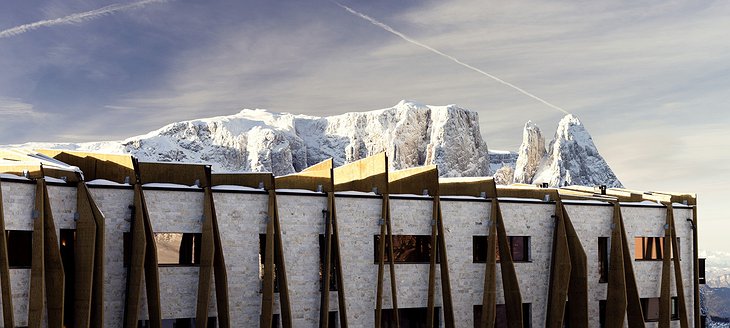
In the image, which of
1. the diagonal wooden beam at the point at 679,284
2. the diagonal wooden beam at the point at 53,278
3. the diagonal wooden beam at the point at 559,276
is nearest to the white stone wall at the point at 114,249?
the diagonal wooden beam at the point at 53,278

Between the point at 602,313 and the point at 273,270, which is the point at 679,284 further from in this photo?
the point at 273,270

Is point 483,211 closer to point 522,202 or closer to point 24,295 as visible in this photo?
point 522,202

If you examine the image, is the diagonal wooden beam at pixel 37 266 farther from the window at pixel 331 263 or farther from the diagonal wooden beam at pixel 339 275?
the diagonal wooden beam at pixel 339 275

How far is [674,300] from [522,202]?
1129 cm

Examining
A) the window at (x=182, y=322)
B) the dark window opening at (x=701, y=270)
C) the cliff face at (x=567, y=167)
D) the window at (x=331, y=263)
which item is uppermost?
the cliff face at (x=567, y=167)

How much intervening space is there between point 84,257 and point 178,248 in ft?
13.6

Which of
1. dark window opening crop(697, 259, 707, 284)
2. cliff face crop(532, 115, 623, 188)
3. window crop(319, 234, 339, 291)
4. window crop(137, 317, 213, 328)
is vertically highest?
cliff face crop(532, 115, 623, 188)

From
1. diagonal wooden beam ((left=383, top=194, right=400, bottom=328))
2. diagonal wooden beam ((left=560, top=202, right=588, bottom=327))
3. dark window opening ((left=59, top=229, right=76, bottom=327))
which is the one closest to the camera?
dark window opening ((left=59, top=229, right=76, bottom=327))

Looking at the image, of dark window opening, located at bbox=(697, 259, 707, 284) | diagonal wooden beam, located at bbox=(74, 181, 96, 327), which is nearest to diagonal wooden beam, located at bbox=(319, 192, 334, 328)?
diagonal wooden beam, located at bbox=(74, 181, 96, 327)

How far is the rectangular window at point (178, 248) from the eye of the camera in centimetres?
2809

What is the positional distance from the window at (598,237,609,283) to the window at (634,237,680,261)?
2078 millimetres

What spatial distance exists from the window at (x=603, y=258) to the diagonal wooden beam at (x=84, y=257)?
24.1m

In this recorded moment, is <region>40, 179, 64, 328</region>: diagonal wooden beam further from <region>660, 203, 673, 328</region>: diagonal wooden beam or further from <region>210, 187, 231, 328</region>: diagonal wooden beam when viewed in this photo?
<region>660, 203, 673, 328</region>: diagonal wooden beam

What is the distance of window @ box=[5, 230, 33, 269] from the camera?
2311 cm
